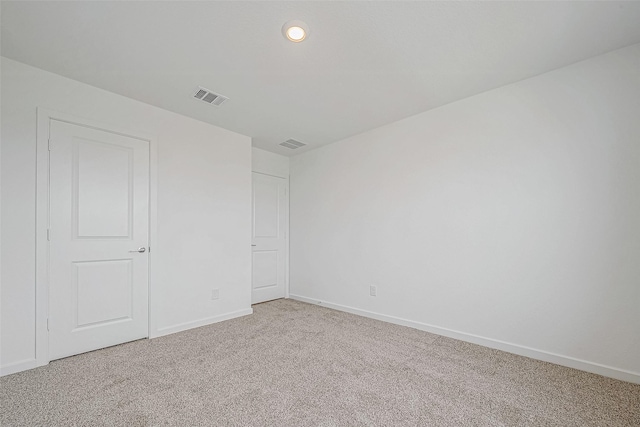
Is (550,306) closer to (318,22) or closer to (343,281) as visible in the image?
(343,281)

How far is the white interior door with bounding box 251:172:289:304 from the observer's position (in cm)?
433

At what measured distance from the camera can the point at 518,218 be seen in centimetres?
252

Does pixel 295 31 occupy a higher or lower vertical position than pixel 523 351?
higher

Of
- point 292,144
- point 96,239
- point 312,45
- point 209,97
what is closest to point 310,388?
point 96,239

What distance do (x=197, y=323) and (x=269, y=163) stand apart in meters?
2.55

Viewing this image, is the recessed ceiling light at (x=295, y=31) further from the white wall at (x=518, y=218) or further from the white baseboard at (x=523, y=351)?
the white baseboard at (x=523, y=351)

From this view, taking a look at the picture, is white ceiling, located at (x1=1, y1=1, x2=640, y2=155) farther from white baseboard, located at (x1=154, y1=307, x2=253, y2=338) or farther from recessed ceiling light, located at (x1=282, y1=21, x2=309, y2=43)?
white baseboard, located at (x1=154, y1=307, x2=253, y2=338)

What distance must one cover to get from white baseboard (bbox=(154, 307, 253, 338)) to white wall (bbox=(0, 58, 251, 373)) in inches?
0.5

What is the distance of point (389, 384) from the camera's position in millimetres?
1990

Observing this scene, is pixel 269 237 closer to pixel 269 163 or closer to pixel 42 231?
pixel 269 163

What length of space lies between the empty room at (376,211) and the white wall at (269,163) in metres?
0.81

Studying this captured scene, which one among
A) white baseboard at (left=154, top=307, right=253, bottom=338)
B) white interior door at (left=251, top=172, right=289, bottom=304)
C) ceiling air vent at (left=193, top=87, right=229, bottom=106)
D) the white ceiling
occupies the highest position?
the white ceiling

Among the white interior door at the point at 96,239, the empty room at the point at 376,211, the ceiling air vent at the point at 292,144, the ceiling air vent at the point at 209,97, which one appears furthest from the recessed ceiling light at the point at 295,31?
the ceiling air vent at the point at 292,144

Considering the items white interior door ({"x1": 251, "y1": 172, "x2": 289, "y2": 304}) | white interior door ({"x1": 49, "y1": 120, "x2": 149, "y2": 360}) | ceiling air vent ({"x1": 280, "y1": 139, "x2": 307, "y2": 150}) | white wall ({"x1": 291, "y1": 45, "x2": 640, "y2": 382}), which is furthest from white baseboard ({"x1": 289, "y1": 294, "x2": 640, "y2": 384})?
white interior door ({"x1": 49, "y1": 120, "x2": 149, "y2": 360})
